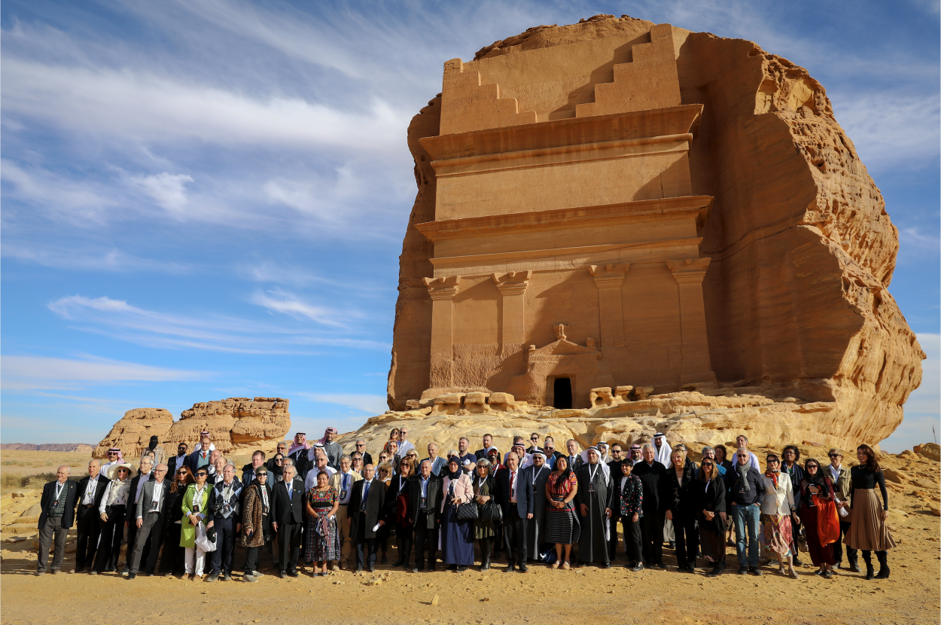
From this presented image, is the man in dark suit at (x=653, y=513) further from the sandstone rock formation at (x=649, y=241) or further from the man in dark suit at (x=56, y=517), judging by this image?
the man in dark suit at (x=56, y=517)

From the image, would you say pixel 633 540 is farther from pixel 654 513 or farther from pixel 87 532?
pixel 87 532

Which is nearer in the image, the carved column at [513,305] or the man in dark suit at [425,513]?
the man in dark suit at [425,513]

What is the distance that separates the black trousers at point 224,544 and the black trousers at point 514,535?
3.62 m

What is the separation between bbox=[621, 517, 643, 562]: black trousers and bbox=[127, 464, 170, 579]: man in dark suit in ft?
20.4

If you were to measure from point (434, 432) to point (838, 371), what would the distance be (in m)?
9.16

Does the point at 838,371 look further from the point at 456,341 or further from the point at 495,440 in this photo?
the point at 456,341

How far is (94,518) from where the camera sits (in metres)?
8.65

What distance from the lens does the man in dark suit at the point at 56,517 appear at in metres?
8.55

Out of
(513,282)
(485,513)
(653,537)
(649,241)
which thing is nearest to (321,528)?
(485,513)

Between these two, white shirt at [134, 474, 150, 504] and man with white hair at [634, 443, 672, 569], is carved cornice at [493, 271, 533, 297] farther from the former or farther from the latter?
white shirt at [134, 474, 150, 504]

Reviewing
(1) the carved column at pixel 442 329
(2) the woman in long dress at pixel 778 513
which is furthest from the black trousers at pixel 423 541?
(1) the carved column at pixel 442 329

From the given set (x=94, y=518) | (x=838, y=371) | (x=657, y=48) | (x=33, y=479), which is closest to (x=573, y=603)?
(x=94, y=518)

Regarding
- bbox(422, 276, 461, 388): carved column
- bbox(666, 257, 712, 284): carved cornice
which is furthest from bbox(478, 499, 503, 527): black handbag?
bbox(666, 257, 712, 284): carved cornice

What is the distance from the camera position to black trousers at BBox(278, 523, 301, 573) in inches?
319
